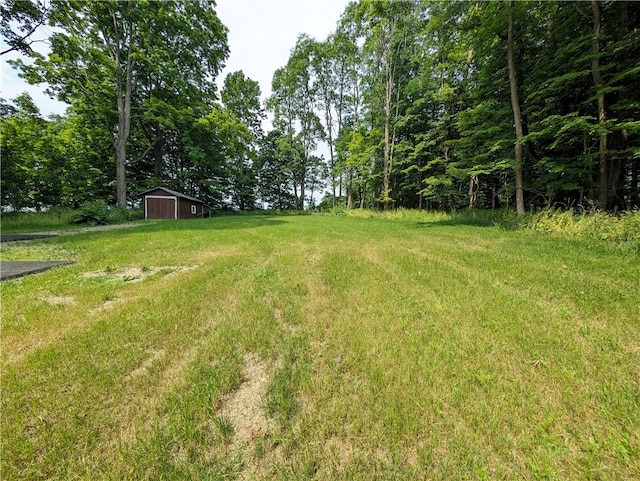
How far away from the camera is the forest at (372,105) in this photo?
877cm

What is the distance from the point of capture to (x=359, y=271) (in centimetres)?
458

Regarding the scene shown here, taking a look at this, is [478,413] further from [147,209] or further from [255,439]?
[147,209]

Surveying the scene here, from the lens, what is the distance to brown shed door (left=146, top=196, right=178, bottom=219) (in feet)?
68.3

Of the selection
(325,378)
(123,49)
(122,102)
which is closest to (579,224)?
(325,378)

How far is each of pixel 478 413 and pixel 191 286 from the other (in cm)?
393

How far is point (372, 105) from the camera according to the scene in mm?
22156

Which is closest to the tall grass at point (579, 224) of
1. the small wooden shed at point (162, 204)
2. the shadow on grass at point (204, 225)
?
the shadow on grass at point (204, 225)

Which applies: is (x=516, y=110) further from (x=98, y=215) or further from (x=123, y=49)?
(x=123, y=49)

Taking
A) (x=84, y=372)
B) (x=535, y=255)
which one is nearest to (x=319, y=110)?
(x=535, y=255)

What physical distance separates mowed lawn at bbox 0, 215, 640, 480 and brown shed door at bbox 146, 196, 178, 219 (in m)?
19.7

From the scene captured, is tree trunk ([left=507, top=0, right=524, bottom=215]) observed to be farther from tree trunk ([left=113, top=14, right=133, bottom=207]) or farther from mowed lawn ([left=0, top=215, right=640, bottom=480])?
tree trunk ([left=113, top=14, right=133, bottom=207])

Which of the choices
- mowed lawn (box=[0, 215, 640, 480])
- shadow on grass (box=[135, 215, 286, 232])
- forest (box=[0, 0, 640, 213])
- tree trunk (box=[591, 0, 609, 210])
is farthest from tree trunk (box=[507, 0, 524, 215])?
shadow on grass (box=[135, 215, 286, 232])

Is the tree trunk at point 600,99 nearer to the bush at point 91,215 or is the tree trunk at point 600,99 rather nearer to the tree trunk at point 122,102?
the bush at point 91,215

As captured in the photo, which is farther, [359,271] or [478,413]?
[359,271]
